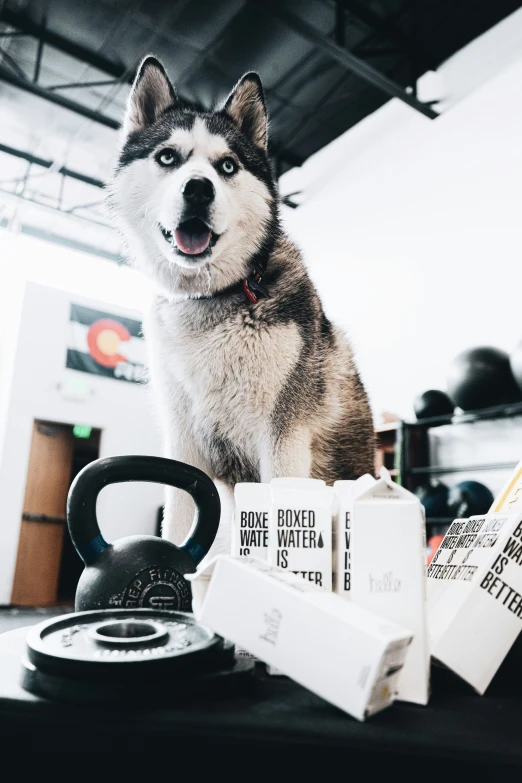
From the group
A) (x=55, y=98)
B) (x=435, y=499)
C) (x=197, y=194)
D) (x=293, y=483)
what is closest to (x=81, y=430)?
(x=55, y=98)

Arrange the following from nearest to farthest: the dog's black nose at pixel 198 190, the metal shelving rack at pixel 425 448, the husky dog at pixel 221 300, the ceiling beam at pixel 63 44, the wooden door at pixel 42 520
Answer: the dog's black nose at pixel 198 190, the husky dog at pixel 221 300, the metal shelving rack at pixel 425 448, the ceiling beam at pixel 63 44, the wooden door at pixel 42 520

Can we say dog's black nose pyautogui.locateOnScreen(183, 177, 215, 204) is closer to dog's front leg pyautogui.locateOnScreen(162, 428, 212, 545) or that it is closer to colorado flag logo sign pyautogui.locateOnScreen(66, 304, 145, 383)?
dog's front leg pyautogui.locateOnScreen(162, 428, 212, 545)

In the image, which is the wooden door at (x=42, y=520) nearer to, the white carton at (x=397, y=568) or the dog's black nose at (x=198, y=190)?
the dog's black nose at (x=198, y=190)

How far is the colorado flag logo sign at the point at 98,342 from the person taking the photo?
23.4ft

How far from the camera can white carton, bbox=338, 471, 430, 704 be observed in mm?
538

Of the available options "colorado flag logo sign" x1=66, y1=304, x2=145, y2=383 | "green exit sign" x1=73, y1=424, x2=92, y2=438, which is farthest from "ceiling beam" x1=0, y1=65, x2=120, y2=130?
"green exit sign" x1=73, y1=424, x2=92, y2=438

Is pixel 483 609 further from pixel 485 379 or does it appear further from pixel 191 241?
pixel 485 379

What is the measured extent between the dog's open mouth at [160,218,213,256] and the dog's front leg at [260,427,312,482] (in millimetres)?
373

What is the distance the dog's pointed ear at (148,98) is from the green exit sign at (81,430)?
21.1ft

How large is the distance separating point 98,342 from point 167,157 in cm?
643

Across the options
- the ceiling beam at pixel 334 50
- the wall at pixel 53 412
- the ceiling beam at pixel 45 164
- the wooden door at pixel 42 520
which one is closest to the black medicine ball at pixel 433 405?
the ceiling beam at pixel 334 50

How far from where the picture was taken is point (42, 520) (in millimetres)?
6809

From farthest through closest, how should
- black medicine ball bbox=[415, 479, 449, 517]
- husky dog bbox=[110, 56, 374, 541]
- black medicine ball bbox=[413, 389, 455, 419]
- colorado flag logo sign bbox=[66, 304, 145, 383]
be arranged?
colorado flag logo sign bbox=[66, 304, 145, 383], black medicine ball bbox=[413, 389, 455, 419], black medicine ball bbox=[415, 479, 449, 517], husky dog bbox=[110, 56, 374, 541]

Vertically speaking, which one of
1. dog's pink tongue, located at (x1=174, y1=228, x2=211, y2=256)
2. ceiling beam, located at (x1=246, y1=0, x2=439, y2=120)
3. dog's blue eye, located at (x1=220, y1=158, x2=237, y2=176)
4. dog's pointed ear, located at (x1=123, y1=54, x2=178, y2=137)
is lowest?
dog's pink tongue, located at (x1=174, y1=228, x2=211, y2=256)
